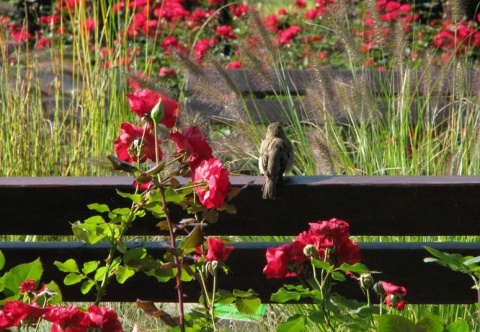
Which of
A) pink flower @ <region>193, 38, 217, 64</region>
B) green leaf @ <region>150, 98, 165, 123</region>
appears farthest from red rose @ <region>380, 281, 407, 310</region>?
pink flower @ <region>193, 38, 217, 64</region>

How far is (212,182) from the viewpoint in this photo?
55.9 inches

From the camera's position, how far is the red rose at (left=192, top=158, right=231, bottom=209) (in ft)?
4.66

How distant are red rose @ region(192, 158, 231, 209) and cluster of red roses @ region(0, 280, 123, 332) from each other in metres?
0.28

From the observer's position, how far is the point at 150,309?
137 centimetres

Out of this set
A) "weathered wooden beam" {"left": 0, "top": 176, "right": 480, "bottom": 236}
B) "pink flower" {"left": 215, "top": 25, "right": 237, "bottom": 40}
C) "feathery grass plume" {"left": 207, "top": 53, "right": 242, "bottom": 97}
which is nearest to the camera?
"weathered wooden beam" {"left": 0, "top": 176, "right": 480, "bottom": 236}

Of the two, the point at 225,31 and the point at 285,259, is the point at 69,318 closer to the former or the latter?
the point at 285,259

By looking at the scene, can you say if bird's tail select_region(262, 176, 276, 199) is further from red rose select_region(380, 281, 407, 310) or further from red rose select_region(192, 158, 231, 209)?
red rose select_region(192, 158, 231, 209)

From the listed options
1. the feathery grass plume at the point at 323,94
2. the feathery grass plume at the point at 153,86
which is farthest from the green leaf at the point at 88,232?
the feathery grass plume at the point at 323,94

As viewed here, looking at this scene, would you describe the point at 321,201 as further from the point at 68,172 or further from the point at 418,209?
the point at 68,172

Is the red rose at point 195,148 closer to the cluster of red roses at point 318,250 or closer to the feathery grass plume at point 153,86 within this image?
the cluster of red roses at point 318,250

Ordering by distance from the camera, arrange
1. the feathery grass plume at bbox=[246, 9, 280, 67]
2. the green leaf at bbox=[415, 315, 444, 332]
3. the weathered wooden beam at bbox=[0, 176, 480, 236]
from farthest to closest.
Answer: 1. the feathery grass plume at bbox=[246, 9, 280, 67]
2. the weathered wooden beam at bbox=[0, 176, 480, 236]
3. the green leaf at bbox=[415, 315, 444, 332]

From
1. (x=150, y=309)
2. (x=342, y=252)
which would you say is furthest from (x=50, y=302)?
(x=342, y=252)

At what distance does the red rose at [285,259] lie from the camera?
1.54 m

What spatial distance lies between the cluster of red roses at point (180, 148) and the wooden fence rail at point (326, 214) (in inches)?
17.5
